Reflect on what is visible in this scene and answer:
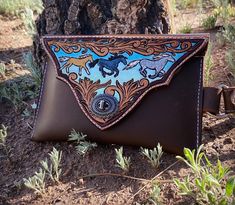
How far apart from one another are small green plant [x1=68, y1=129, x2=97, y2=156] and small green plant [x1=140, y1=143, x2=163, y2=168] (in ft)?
1.02

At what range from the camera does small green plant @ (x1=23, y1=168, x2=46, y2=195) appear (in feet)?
7.37

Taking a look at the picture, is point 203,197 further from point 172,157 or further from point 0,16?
point 0,16

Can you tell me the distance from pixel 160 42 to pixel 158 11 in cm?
72

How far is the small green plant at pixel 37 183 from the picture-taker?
225cm

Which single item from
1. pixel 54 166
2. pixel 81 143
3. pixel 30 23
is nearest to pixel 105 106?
pixel 81 143

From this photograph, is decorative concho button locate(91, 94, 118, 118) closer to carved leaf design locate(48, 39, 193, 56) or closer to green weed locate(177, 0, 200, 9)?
carved leaf design locate(48, 39, 193, 56)

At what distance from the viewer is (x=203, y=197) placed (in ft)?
6.43

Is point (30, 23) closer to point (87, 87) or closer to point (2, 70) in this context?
point (2, 70)

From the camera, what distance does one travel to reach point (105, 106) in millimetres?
2336

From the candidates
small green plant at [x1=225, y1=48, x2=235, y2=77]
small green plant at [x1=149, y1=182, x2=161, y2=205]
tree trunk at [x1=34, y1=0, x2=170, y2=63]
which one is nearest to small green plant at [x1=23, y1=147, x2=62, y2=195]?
small green plant at [x1=149, y1=182, x2=161, y2=205]

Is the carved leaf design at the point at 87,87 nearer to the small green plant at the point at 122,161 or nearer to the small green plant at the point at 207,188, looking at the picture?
the small green plant at the point at 122,161

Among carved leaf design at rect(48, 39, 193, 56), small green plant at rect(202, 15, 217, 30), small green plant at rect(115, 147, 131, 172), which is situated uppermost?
carved leaf design at rect(48, 39, 193, 56)

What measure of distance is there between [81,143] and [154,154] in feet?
1.42

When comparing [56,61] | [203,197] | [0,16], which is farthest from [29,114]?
[0,16]
